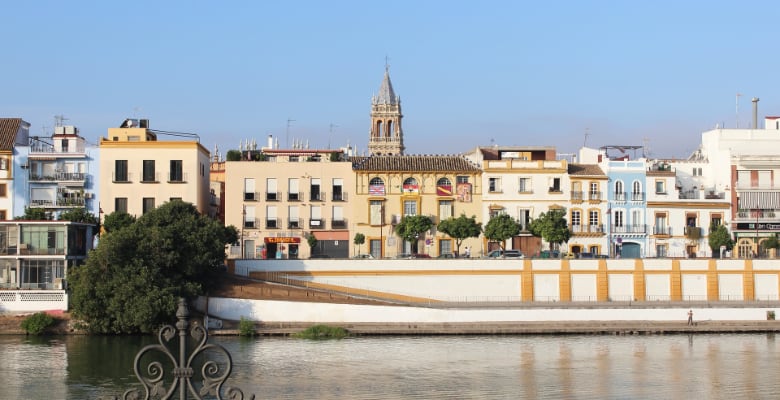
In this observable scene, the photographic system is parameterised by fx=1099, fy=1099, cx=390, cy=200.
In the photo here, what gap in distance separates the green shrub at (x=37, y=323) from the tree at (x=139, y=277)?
1.40 meters

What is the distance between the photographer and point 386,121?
408 feet

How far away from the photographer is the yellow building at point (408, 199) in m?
64.8

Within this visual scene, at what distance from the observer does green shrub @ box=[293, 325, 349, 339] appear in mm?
48125

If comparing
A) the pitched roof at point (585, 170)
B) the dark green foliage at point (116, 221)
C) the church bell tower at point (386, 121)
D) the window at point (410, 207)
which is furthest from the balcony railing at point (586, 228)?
the church bell tower at point (386, 121)

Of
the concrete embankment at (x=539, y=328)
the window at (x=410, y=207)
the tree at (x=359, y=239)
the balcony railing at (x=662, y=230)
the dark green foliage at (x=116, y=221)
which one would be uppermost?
the window at (x=410, y=207)

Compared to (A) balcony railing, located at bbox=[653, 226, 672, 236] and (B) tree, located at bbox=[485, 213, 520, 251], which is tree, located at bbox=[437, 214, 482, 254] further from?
(A) balcony railing, located at bbox=[653, 226, 672, 236]

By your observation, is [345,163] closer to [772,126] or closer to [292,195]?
[292,195]

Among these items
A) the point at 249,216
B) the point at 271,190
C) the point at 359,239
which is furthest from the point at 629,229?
the point at 249,216

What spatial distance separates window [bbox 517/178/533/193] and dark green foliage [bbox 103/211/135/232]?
22790 millimetres

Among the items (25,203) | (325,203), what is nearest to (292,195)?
(325,203)

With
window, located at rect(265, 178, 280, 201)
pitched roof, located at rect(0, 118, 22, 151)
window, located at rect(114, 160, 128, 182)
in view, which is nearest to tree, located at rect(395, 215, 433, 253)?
window, located at rect(265, 178, 280, 201)

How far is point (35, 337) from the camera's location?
47.2 meters

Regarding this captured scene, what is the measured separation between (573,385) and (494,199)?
96.8 ft

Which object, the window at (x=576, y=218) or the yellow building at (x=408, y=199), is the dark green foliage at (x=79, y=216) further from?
the window at (x=576, y=218)
